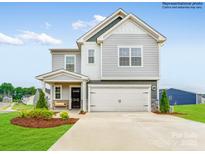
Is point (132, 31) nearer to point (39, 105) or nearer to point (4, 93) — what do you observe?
point (39, 105)

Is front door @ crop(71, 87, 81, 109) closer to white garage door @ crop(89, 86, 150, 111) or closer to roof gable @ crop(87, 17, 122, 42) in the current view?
→ white garage door @ crop(89, 86, 150, 111)

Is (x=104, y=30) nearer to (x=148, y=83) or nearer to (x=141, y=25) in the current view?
(x=141, y=25)

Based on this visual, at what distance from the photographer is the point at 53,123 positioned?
1355 cm

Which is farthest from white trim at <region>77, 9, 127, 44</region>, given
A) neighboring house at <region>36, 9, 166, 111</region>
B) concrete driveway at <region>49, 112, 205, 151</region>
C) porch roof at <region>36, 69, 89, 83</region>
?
concrete driveway at <region>49, 112, 205, 151</region>

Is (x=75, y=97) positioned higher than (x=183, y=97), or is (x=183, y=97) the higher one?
(x=75, y=97)

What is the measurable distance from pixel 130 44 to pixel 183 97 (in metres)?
24.3

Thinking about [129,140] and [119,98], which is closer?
[129,140]

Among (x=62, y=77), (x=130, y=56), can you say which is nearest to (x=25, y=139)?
(x=62, y=77)

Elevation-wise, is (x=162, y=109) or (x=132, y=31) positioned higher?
(x=132, y=31)

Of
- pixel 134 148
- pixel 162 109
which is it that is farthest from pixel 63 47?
pixel 134 148

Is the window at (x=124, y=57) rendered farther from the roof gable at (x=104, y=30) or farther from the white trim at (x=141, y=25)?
the roof gable at (x=104, y=30)

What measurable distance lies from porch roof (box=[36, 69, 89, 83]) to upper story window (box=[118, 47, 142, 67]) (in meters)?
3.44

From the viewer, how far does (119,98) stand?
22.1 meters

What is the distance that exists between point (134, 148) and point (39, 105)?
1230 cm
